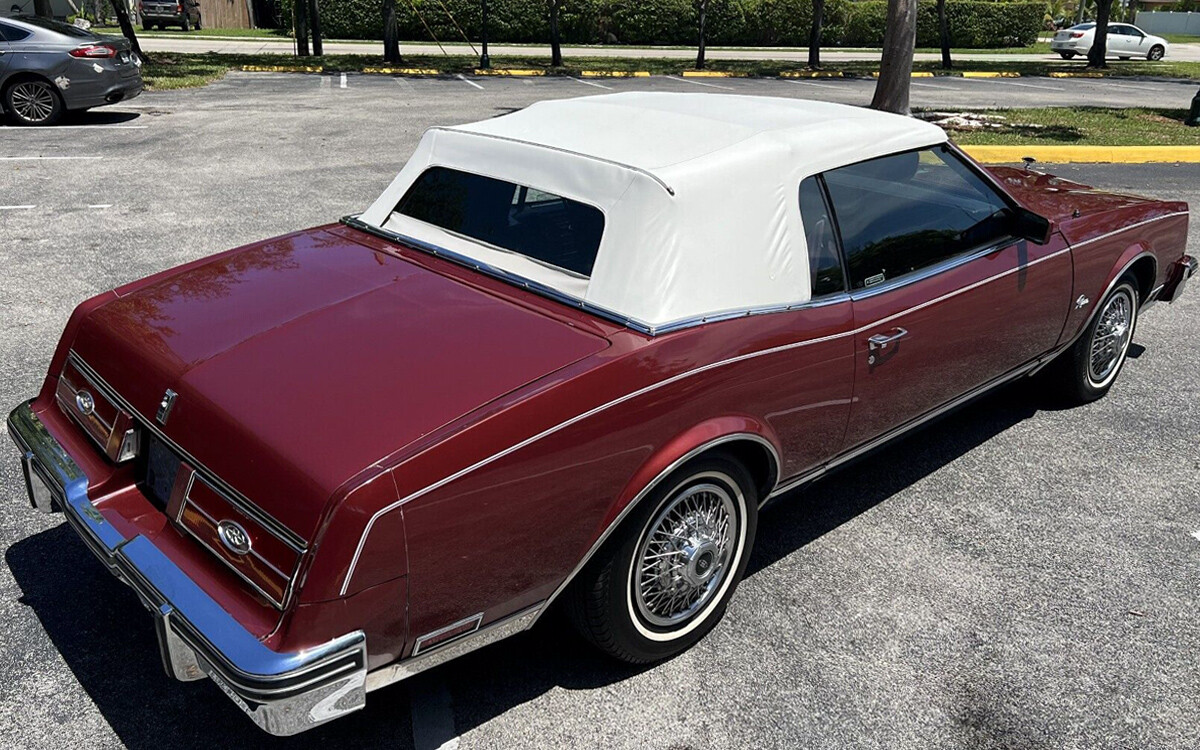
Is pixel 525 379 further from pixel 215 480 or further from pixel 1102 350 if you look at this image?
pixel 1102 350

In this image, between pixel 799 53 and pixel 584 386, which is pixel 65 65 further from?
pixel 799 53

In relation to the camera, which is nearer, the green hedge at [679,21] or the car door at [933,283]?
the car door at [933,283]

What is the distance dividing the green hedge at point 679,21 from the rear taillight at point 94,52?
20.0 m

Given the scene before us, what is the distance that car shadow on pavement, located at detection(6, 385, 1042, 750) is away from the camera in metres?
3.04

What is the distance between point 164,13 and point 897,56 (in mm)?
29896

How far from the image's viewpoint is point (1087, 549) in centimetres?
413

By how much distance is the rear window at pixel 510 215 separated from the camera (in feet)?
11.5

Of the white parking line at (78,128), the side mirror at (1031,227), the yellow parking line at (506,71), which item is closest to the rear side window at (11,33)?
the white parking line at (78,128)

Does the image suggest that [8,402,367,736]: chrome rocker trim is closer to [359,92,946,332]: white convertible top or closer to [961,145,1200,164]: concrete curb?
[359,92,946,332]: white convertible top

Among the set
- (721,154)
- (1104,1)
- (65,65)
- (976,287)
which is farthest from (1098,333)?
(1104,1)

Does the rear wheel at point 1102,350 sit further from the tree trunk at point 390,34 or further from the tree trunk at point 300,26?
the tree trunk at point 300,26

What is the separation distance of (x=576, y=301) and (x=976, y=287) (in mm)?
1905

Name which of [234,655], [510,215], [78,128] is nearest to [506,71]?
[78,128]

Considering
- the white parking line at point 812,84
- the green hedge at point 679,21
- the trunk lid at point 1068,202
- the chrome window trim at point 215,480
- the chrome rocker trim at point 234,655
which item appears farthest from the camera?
the green hedge at point 679,21
